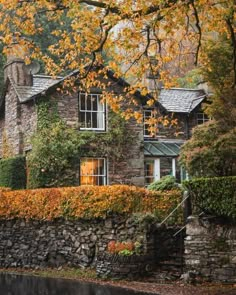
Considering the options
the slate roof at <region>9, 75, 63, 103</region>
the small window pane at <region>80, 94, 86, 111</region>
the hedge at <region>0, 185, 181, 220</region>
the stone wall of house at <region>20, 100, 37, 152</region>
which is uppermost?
the slate roof at <region>9, 75, 63, 103</region>

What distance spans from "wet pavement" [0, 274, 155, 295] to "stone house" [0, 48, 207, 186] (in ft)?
33.2

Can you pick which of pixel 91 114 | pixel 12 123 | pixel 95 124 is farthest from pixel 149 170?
pixel 12 123

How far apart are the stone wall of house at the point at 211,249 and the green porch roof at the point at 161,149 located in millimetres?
12971

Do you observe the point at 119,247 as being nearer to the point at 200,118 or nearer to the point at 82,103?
the point at 82,103

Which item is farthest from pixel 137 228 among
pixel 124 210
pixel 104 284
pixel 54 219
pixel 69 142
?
pixel 69 142

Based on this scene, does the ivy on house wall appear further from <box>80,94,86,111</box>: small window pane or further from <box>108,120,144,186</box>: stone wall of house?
<box>80,94,86,111</box>: small window pane

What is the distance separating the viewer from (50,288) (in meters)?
15.1

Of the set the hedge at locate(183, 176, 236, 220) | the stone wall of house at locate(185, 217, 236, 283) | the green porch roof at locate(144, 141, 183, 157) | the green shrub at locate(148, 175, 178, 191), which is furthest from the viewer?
the green porch roof at locate(144, 141, 183, 157)

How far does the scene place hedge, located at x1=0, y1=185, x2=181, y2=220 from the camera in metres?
17.8

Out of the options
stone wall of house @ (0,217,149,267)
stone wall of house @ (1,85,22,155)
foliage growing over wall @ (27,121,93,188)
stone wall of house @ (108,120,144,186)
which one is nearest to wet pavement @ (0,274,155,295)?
stone wall of house @ (0,217,149,267)

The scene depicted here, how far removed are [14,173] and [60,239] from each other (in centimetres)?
781

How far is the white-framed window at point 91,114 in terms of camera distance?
27434 mm

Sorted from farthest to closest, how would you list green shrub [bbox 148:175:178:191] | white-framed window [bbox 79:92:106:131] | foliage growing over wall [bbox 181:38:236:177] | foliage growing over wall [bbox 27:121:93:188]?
white-framed window [bbox 79:92:106:131], foliage growing over wall [bbox 27:121:93:188], green shrub [bbox 148:175:178:191], foliage growing over wall [bbox 181:38:236:177]

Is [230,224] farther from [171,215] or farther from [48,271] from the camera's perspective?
[48,271]
